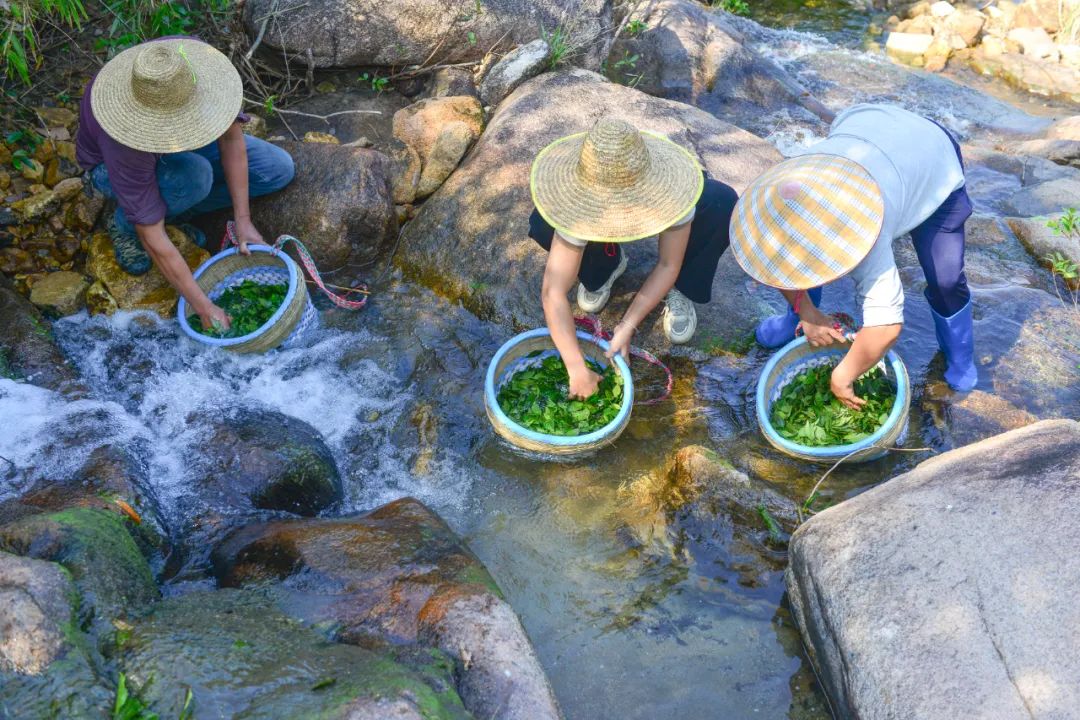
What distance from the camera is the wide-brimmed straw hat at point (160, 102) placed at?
3510mm

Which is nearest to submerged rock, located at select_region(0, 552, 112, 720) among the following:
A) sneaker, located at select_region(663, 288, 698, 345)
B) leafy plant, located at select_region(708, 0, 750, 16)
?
sneaker, located at select_region(663, 288, 698, 345)

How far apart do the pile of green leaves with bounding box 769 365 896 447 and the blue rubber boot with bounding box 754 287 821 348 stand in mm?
288

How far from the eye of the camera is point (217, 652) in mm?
2311

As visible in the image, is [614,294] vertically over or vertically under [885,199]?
under

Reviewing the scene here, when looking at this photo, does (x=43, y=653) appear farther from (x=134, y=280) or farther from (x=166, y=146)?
(x=134, y=280)

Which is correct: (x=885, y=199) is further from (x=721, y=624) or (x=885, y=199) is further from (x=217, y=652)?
(x=217, y=652)

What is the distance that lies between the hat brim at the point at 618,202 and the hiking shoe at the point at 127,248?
244 cm

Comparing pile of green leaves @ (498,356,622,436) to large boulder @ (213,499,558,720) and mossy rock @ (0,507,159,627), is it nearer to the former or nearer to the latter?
large boulder @ (213,499,558,720)

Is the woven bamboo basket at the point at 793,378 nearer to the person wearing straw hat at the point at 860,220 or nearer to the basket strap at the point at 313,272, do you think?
the person wearing straw hat at the point at 860,220

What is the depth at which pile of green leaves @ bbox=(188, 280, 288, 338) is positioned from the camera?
4.11 m

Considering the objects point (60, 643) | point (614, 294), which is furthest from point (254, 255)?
point (60, 643)

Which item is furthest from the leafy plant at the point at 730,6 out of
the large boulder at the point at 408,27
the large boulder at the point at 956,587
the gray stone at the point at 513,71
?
the large boulder at the point at 956,587

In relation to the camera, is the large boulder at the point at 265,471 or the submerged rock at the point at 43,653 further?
the large boulder at the point at 265,471

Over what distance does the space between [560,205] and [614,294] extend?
1.21m
